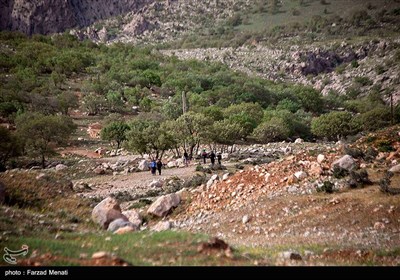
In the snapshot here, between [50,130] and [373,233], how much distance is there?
96.8 feet

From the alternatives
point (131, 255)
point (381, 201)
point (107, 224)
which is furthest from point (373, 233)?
point (107, 224)

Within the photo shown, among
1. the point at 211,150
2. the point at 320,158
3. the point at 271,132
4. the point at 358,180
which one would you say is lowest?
the point at 211,150

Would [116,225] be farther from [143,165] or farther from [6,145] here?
[6,145]

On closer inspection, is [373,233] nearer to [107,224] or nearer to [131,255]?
[131,255]

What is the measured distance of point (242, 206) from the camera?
44.6ft

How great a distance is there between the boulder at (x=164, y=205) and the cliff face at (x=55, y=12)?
15246 centimetres

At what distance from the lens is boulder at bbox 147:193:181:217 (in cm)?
1448

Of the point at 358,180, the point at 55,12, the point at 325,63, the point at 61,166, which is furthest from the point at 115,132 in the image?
the point at 55,12

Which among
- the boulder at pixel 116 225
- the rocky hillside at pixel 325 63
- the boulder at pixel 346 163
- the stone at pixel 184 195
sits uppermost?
the rocky hillside at pixel 325 63

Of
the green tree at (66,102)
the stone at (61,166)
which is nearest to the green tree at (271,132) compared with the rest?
the stone at (61,166)

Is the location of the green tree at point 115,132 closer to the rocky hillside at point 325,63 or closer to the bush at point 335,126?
the bush at point 335,126

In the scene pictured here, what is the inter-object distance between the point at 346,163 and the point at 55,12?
15920cm

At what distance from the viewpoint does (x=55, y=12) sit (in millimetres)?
148875

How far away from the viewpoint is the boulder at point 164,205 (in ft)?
47.5
